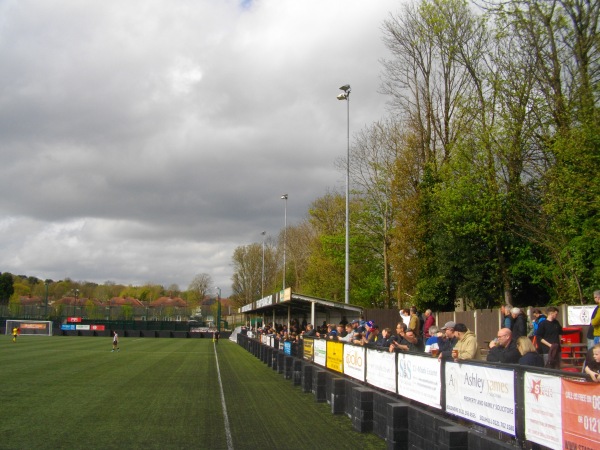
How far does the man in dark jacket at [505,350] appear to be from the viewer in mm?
7785

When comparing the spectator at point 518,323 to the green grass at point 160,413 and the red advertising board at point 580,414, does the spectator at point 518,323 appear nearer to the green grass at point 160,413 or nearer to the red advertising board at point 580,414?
the green grass at point 160,413

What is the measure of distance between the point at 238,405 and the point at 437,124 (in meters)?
26.5

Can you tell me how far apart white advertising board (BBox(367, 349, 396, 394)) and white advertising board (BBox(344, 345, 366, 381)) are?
462 mm

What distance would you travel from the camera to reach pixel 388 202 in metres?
40.8

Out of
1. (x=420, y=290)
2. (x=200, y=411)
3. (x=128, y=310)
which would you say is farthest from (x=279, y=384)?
(x=128, y=310)

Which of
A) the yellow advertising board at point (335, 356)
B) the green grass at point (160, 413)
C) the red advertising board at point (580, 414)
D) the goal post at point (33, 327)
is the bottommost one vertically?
the goal post at point (33, 327)

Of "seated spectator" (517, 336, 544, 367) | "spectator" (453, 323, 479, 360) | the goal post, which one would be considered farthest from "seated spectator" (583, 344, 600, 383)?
the goal post

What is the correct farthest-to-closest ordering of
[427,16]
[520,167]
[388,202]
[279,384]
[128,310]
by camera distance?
1. [128,310]
2. [388,202]
3. [427,16]
4. [520,167]
5. [279,384]

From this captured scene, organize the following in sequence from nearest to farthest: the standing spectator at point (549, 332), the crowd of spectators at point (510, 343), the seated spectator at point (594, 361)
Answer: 1. the seated spectator at point (594, 361)
2. the crowd of spectators at point (510, 343)
3. the standing spectator at point (549, 332)

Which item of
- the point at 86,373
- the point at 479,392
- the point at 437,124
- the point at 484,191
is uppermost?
the point at 437,124

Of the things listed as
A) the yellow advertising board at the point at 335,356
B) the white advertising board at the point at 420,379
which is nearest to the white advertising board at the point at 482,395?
the white advertising board at the point at 420,379

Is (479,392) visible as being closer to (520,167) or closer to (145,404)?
(145,404)

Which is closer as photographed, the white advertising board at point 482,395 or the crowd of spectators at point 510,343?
the white advertising board at point 482,395

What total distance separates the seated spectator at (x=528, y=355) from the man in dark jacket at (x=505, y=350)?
0.43ft
